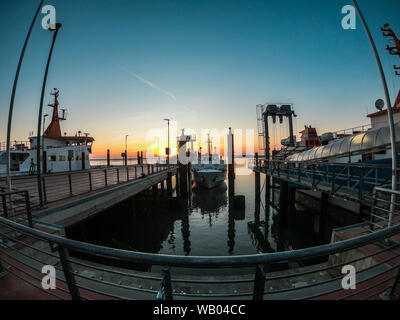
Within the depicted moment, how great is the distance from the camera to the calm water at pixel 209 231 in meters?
9.96

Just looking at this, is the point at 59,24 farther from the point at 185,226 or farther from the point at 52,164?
the point at 52,164

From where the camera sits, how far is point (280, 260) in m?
1.54

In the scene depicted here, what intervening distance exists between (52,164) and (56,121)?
38.0 feet

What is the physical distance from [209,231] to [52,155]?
73.5 ft

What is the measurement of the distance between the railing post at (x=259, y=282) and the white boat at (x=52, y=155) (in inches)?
945

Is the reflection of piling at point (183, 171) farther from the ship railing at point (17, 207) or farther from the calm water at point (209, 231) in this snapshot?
the ship railing at point (17, 207)

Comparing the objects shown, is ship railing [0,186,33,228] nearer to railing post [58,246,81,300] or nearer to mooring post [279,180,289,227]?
railing post [58,246,81,300]

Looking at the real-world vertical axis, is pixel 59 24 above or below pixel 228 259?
above

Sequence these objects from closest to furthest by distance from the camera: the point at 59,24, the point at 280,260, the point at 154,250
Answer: the point at 280,260 < the point at 59,24 < the point at 154,250

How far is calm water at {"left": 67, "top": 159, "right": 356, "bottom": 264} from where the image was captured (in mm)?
9961

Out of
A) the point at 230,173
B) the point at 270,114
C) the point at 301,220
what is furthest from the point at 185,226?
the point at 270,114

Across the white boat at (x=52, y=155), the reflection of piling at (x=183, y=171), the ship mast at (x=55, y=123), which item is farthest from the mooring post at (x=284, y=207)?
the ship mast at (x=55, y=123)

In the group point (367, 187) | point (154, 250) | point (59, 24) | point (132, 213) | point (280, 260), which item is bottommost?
point (154, 250)

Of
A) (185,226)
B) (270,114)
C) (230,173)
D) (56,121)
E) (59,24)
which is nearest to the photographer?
(59,24)
